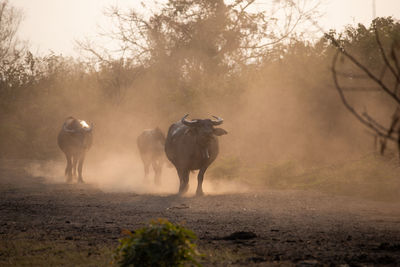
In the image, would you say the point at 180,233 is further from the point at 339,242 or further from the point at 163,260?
the point at 339,242

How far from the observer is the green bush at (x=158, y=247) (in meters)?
4.57

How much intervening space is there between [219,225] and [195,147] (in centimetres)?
554

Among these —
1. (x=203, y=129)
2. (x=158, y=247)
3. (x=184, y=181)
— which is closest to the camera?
(x=158, y=247)

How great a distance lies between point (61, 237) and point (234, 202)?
5574 millimetres

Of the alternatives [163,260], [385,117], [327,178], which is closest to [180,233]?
[163,260]

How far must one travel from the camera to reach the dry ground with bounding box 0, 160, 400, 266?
19.6ft

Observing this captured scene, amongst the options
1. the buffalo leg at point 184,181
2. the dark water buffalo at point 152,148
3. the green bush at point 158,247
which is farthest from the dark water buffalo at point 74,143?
the green bush at point 158,247

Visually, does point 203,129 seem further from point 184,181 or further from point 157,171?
point 157,171

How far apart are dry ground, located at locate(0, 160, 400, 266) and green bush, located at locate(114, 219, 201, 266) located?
3.63ft

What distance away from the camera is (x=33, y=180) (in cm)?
1981

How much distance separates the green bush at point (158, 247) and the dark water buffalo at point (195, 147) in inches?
349

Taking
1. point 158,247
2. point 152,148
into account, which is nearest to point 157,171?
point 152,148

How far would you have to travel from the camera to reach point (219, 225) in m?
8.66

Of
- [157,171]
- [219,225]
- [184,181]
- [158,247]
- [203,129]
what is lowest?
[219,225]
